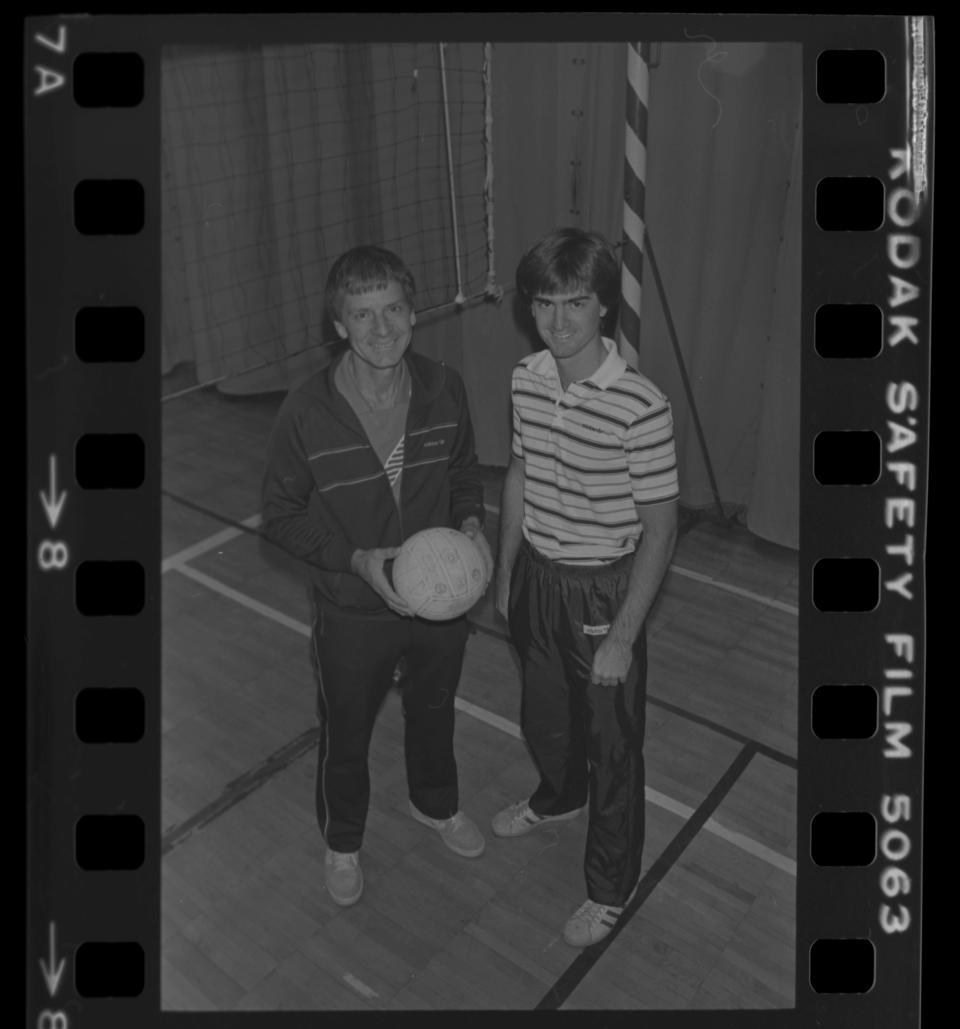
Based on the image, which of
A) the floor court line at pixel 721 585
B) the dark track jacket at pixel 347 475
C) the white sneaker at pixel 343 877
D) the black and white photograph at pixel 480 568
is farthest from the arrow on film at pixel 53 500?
the floor court line at pixel 721 585

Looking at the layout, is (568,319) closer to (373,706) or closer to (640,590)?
(640,590)

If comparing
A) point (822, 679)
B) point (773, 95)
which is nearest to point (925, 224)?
point (773, 95)

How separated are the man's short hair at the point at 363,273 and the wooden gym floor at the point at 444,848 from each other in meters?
0.94

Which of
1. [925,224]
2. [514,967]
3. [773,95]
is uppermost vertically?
[773,95]

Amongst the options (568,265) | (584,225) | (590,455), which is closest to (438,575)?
(590,455)

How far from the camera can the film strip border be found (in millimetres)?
2840

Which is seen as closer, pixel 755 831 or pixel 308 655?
pixel 755 831

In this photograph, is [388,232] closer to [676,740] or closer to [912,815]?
[676,740]

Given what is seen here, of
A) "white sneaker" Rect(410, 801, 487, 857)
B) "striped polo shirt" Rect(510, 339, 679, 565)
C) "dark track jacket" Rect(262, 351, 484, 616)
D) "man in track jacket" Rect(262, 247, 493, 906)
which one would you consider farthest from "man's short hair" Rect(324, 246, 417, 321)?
"white sneaker" Rect(410, 801, 487, 857)

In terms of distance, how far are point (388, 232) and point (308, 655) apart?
1.94 meters

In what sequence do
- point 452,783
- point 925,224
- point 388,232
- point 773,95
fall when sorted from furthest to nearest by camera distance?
point 388,232 → point 452,783 → point 773,95 → point 925,224

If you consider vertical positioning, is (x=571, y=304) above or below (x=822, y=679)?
above

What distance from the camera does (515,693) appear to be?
4.41 metres

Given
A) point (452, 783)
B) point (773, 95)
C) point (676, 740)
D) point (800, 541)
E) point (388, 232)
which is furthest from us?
point (388, 232)
